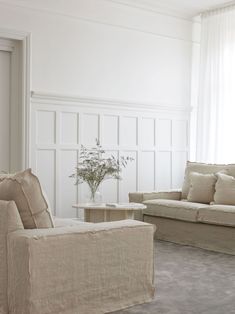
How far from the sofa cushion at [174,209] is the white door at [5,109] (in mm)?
1637

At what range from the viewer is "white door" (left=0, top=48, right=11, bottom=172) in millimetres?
5656

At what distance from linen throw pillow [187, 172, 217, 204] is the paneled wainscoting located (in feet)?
4.08

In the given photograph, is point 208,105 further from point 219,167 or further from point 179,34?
point 219,167

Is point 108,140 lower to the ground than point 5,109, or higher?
lower

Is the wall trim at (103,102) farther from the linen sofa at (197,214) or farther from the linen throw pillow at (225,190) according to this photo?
the linen throw pillow at (225,190)

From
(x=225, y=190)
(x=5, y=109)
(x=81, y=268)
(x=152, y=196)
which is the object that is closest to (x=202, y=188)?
(x=225, y=190)

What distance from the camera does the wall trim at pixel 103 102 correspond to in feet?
19.0

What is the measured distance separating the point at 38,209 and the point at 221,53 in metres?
4.89

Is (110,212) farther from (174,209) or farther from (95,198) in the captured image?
(174,209)

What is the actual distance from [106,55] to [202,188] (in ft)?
6.90

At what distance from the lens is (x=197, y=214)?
5.01 meters

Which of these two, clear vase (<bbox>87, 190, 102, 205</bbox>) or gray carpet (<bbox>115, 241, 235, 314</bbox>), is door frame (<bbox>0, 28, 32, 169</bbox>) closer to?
clear vase (<bbox>87, 190, 102, 205</bbox>)

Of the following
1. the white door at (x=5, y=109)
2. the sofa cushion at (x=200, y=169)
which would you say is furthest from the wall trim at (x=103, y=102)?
the sofa cushion at (x=200, y=169)

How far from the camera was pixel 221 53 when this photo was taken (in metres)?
7.00
